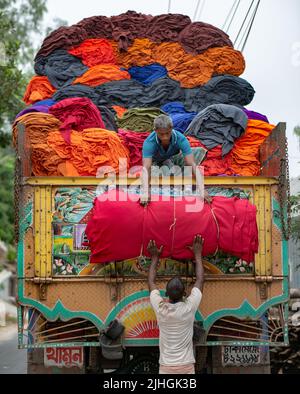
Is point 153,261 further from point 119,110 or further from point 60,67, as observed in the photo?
point 60,67

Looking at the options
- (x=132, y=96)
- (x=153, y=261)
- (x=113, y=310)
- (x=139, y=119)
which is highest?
(x=132, y=96)

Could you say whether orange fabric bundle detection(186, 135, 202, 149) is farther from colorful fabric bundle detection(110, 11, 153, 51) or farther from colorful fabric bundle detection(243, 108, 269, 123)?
colorful fabric bundle detection(110, 11, 153, 51)

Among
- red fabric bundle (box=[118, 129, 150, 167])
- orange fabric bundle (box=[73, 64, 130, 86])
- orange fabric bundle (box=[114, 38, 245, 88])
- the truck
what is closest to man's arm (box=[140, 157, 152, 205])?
the truck

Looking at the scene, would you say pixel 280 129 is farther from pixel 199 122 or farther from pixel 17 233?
pixel 17 233

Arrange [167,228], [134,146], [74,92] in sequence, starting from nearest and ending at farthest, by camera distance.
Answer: [167,228]
[134,146]
[74,92]

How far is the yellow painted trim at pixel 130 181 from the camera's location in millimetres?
5816

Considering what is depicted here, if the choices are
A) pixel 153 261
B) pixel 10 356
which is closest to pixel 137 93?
pixel 153 261

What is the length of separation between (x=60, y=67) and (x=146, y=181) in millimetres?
2661

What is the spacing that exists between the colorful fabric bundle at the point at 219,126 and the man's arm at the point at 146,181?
106cm

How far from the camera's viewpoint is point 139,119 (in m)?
7.09

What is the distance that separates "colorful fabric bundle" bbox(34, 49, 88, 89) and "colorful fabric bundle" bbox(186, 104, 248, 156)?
160 cm

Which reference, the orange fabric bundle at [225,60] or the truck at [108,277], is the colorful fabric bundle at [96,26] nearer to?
the orange fabric bundle at [225,60]

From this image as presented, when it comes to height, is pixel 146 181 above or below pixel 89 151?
below
